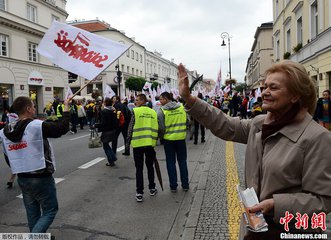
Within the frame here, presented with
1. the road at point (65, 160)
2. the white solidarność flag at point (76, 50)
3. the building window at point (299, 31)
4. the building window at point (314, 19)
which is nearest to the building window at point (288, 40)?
the building window at point (299, 31)

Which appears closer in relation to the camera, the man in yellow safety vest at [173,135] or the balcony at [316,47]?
the man in yellow safety vest at [173,135]

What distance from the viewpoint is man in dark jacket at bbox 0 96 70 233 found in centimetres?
356

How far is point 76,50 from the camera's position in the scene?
17.0 ft

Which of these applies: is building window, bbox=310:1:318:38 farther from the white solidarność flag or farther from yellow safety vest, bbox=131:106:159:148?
the white solidarność flag

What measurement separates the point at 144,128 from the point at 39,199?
8.74 feet

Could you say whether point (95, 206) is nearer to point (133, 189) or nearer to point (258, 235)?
point (133, 189)

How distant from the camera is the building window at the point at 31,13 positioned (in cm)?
3058

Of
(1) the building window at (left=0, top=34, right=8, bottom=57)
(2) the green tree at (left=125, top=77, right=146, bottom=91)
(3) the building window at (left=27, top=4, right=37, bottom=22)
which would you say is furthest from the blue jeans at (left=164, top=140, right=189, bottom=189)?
(2) the green tree at (left=125, top=77, right=146, bottom=91)

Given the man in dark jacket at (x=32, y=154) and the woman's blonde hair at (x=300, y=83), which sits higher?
the woman's blonde hair at (x=300, y=83)

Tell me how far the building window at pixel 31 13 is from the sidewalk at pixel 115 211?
90.4 ft

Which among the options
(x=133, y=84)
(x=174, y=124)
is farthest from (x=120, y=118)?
(x=133, y=84)

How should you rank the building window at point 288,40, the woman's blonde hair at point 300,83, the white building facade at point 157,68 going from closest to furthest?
the woman's blonde hair at point 300,83 < the building window at point 288,40 < the white building facade at point 157,68

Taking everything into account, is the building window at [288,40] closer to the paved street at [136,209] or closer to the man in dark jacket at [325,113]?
the man in dark jacket at [325,113]

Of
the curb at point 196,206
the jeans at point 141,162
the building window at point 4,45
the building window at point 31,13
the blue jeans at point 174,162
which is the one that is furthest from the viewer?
the building window at point 31,13
